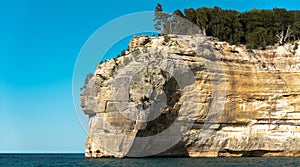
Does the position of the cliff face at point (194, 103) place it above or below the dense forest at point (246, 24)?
below

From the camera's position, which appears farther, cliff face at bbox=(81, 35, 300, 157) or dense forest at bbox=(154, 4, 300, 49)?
dense forest at bbox=(154, 4, 300, 49)

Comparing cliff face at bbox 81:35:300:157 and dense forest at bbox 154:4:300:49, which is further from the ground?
dense forest at bbox 154:4:300:49

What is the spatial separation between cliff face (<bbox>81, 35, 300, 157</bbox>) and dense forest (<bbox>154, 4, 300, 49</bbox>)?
270 inches

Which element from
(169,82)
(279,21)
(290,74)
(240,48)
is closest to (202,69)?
(169,82)

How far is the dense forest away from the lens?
51.3 m

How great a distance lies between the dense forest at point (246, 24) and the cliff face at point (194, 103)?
22.5ft

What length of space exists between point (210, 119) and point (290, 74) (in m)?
10.4

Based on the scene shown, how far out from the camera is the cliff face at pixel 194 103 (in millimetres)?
40969

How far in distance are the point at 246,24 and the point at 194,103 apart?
16957mm

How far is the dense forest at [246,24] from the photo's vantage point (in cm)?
5131

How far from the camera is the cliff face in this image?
1613 inches

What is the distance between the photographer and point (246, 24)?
54.1 m

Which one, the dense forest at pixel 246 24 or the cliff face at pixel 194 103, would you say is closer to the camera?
the cliff face at pixel 194 103

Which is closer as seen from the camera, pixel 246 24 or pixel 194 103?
pixel 194 103
